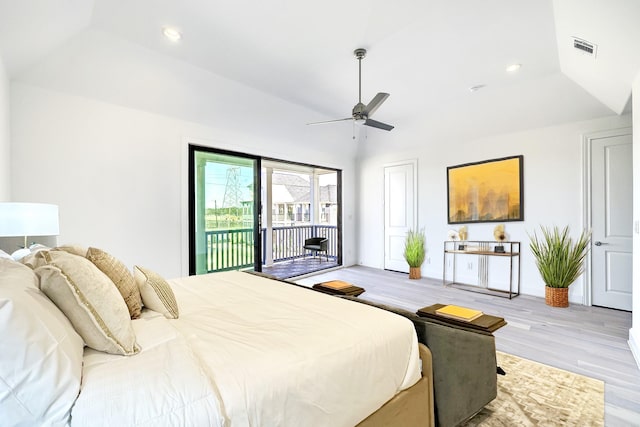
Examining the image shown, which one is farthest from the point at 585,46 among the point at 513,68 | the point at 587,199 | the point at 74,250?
the point at 74,250

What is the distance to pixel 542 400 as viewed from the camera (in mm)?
1936

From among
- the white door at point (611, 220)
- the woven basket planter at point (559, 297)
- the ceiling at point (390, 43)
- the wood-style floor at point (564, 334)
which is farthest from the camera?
the woven basket planter at point (559, 297)

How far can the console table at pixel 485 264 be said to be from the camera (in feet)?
15.0

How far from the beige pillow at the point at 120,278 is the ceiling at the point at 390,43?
1.69 metres

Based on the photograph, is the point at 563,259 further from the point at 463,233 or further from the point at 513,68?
the point at 513,68

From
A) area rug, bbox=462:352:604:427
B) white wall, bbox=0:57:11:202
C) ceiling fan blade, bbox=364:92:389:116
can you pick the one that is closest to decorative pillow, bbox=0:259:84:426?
area rug, bbox=462:352:604:427

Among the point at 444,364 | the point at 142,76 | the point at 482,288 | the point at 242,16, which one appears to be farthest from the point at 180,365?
the point at 482,288

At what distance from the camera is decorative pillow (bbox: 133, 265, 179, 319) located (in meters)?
1.57

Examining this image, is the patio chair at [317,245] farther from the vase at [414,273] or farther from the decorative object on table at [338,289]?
the decorative object on table at [338,289]

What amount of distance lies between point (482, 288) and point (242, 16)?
5.05 meters

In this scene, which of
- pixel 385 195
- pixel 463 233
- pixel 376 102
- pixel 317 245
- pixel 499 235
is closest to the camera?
pixel 376 102

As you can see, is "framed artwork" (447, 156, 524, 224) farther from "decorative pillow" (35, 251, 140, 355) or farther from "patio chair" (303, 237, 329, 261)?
"decorative pillow" (35, 251, 140, 355)

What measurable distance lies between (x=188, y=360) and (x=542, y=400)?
2231 millimetres

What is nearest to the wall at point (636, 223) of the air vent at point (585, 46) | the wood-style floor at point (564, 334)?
the wood-style floor at point (564, 334)
